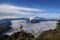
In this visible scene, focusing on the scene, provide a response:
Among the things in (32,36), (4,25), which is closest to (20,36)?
(32,36)

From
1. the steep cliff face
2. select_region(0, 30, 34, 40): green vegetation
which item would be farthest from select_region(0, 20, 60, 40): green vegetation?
the steep cliff face

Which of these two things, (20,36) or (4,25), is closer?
(20,36)

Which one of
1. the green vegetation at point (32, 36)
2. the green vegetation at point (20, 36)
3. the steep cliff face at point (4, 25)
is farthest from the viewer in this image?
the steep cliff face at point (4, 25)

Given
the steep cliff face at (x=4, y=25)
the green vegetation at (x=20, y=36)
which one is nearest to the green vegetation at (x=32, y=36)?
the green vegetation at (x=20, y=36)

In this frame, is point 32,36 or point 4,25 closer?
point 32,36

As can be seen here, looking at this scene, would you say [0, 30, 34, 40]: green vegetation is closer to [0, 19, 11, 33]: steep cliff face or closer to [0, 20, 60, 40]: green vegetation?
[0, 20, 60, 40]: green vegetation

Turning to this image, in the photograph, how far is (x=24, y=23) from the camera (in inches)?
225

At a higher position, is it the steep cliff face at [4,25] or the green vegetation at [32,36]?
the steep cliff face at [4,25]

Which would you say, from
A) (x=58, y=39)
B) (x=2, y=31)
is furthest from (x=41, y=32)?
(x=2, y=31)

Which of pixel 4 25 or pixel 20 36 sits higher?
pixel 4 25

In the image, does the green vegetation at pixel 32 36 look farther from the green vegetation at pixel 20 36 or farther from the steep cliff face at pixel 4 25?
the steep cliff face at pixel 4 25

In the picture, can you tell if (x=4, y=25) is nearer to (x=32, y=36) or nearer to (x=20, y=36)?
(x=20, y=36)

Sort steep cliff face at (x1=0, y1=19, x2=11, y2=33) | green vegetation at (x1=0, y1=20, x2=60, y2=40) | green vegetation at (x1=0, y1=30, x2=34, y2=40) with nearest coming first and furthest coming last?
green vegetation at (x1=0, y1=20, x2=60, y2=40)
green vegetation at (x1=0, y1=30, x2=34, y2=40)
steep cliff face at (x1=0, y1=19, x2=11, y2=33)

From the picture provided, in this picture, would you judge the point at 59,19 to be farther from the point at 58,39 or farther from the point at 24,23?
the point at 24,23
